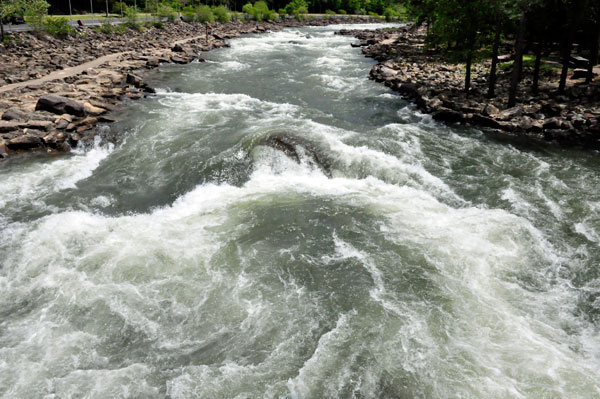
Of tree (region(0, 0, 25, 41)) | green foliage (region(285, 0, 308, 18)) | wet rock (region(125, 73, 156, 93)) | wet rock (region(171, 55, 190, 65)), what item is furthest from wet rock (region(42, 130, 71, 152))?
green foliage (region(285, 0, 308, 18))

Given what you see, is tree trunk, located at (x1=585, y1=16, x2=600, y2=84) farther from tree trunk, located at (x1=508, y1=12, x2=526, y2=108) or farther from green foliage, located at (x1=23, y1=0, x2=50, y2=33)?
green foliage, located at (x1=23, y1=0, x2=50, y2=33)

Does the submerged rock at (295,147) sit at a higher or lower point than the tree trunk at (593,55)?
lower

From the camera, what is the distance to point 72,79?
22875 mm

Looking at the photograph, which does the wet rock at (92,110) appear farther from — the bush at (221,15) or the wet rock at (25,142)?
the bush at (221,15)

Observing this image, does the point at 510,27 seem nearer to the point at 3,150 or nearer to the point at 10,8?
the point at 3,150

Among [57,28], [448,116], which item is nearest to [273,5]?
[57,28]

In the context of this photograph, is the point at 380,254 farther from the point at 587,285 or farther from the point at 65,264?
the point at 65,264

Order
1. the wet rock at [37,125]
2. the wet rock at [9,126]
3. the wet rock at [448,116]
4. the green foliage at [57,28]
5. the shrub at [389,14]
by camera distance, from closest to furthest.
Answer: the wet rock at [9,126]
the wet rock at [37,125]
the wet rock at [448,116]
the green foliage at [57,28]
the shrub at [389,14]

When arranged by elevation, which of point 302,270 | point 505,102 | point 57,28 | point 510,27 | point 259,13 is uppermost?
point 259,13

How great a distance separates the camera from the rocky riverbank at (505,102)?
602 inches

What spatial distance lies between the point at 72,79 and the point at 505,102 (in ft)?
75.2

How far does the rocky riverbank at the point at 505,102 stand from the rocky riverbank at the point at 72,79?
14514 mm

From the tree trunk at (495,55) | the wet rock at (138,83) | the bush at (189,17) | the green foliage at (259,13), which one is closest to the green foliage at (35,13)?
the wet rock at (138,83)

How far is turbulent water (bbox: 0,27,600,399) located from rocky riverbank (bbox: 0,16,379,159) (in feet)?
6.86
